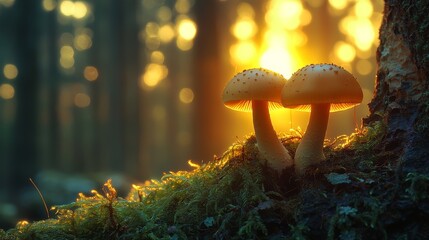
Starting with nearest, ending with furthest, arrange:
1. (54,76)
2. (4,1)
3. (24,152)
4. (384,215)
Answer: (384,215), (24,152), (4,1), (54,76)

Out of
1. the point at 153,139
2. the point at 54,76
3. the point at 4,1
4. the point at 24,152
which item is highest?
the point at 4,1

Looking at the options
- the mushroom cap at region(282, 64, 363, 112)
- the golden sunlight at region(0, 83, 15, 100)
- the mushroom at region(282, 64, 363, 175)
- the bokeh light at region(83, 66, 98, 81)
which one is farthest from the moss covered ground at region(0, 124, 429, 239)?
the golden sunlight at region(0, 83, 15, 100)

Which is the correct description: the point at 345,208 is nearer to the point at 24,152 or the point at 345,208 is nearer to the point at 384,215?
the point at 384,215

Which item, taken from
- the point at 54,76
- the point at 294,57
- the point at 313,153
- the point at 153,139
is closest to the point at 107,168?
the point at 54,76

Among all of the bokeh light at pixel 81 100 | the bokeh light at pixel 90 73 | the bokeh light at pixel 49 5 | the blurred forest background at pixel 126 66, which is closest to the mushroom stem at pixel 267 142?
the blurred forest background at pixel 126 66

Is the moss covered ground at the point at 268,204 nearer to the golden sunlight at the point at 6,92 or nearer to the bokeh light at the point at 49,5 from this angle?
the bokeh light at the point at 49,5

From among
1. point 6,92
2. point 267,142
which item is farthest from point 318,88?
point 6,92
